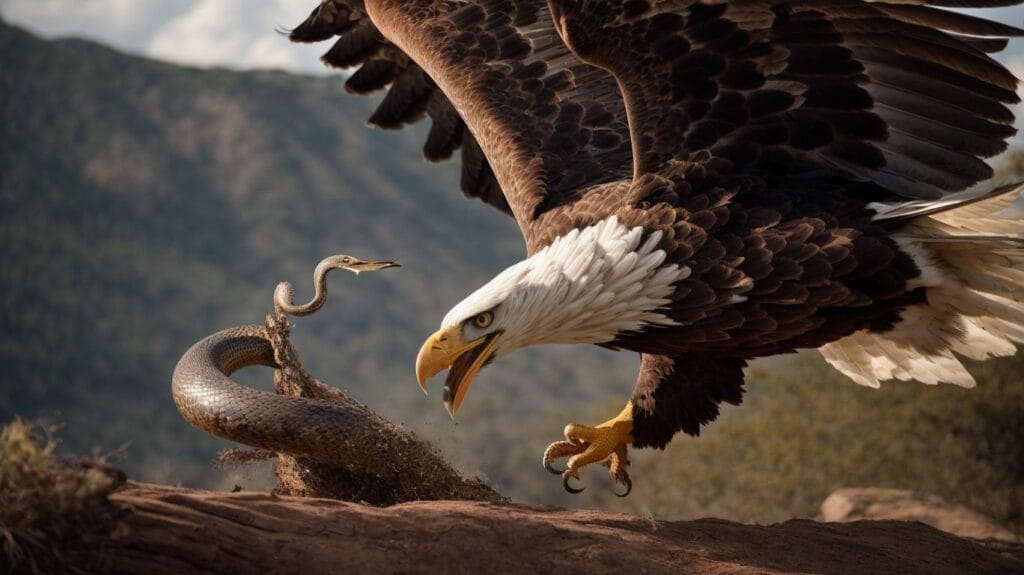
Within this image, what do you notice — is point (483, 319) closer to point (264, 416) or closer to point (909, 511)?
point (264, 416)

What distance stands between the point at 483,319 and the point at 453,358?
17 centimetres

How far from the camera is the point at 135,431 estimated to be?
31.7 m

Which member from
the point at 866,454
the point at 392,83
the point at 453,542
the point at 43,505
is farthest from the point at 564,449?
the point at 866,454

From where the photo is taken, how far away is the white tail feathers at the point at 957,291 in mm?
4129

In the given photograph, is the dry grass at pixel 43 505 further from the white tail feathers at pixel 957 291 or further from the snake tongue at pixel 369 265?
the white tail feathers at pixel 957 291

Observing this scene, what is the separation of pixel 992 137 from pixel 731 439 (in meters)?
8.94

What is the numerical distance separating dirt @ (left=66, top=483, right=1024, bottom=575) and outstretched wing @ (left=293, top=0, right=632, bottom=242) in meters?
1.41

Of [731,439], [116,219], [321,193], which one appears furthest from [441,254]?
[731,439]

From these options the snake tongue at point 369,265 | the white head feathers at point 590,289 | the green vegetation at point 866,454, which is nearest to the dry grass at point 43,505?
the white head feathers at point 590,289

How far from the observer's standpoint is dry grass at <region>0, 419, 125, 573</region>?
8.43 feet

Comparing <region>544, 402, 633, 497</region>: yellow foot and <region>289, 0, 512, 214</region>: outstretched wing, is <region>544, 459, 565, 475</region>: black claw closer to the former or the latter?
<region>544, 402, 633, 497</region>: yellow foot

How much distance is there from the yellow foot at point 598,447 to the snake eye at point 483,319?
1.15m

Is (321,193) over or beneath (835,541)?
beneath

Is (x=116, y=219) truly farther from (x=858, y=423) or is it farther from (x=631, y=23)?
(x=631, y=23)
